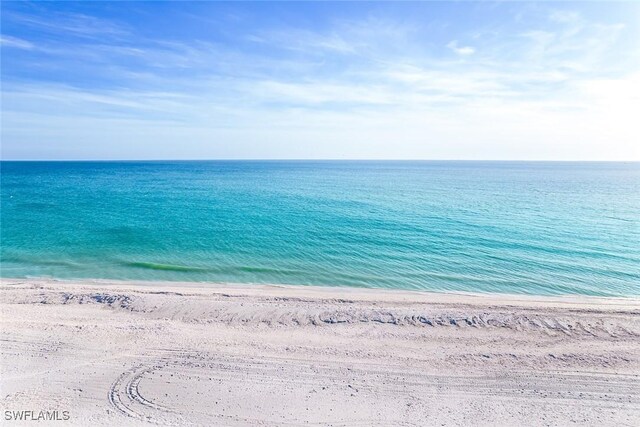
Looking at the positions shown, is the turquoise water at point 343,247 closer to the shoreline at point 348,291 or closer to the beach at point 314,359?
the shoreline at point 348,291

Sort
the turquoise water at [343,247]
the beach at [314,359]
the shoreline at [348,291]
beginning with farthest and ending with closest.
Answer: the turquoise water at [343,247] → the shoreline at [348,291] → the beach at [314,359]

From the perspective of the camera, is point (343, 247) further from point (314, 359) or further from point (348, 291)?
point (314, 359)

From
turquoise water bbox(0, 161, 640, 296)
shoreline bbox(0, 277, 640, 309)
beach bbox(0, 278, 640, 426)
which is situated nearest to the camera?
beach bbox(0, 278, 640, 426)

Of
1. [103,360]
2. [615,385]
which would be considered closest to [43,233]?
[103,360]

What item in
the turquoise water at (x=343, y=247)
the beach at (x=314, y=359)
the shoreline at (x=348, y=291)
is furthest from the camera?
the turquoise water at (x=343, y=247)

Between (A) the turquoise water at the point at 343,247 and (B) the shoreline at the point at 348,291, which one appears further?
(A) the turquoise water at the point at 343,247

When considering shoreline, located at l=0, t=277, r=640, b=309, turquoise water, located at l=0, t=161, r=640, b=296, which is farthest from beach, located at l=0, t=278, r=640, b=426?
turquoise water, located at l=0, t=161, r=640, b=296

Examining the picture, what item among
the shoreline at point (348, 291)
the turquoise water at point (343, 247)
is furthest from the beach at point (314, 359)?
the turquoise water at point (343, 247)

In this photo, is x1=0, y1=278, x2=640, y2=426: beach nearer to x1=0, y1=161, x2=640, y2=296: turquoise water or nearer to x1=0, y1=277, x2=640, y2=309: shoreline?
x1=0, y1=277, x2=640, y2=309: shoreline

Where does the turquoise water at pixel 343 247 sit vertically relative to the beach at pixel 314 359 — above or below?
above

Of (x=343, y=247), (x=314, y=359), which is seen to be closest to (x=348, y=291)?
(x=343, y=247)
